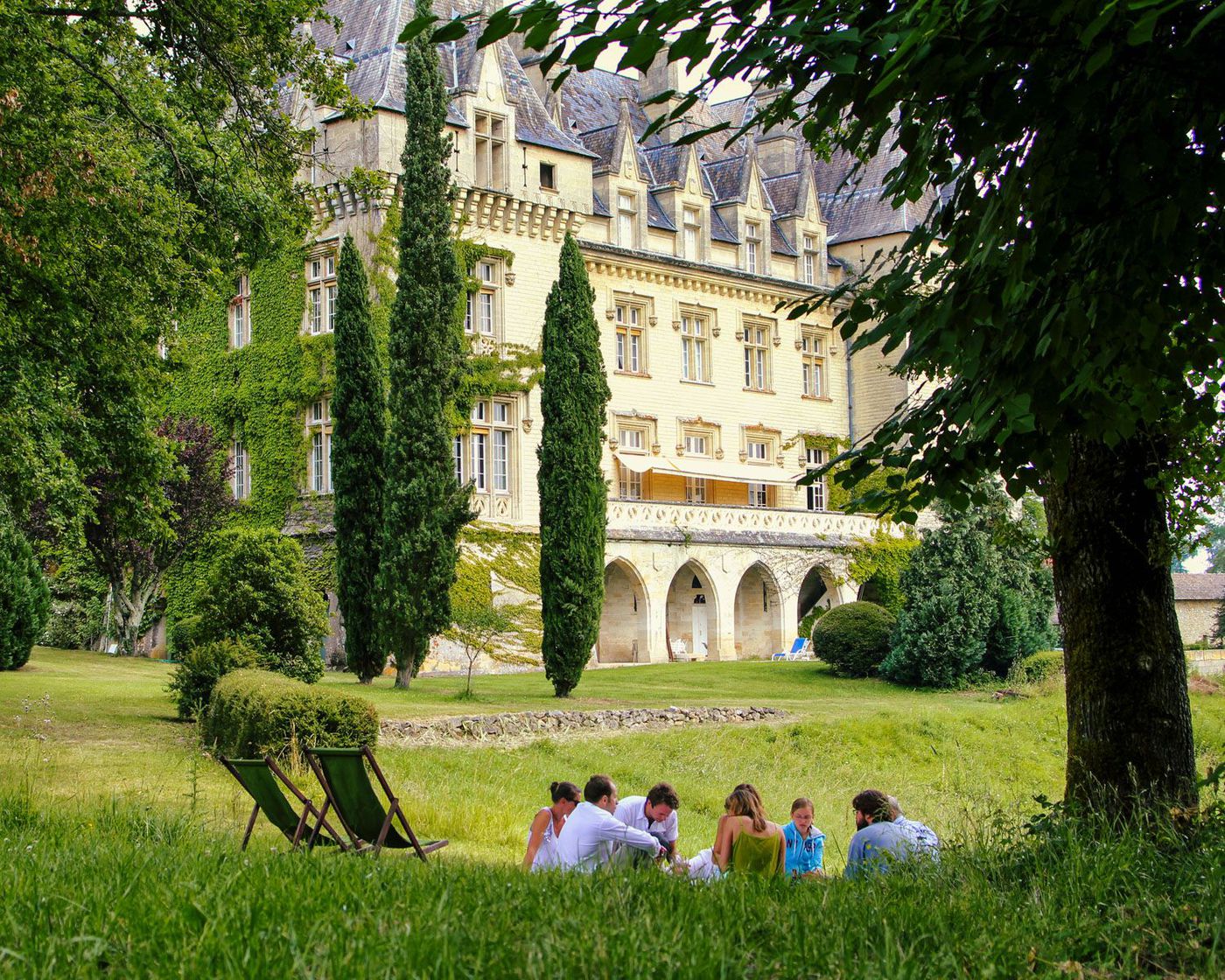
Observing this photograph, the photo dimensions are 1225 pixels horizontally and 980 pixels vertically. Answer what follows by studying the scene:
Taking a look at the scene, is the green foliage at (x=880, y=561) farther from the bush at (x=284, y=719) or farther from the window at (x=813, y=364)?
the bush at (x=284, y=719)

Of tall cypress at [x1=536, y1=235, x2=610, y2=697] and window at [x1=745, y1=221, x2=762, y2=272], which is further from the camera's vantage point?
window at [x1=745, y1=221, x2=762, y2=272]

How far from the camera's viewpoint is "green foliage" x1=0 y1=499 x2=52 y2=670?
24.3 m

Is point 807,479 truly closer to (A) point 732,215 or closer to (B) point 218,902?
(B) point 218,902

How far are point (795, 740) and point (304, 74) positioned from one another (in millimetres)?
11580

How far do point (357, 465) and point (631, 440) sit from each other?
14239 millimetres

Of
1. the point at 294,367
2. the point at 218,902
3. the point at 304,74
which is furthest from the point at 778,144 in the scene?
the point at 218,902

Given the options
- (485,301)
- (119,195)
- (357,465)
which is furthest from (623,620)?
(119,195)

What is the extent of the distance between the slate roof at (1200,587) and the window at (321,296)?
3085cm

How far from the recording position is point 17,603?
24578 mm

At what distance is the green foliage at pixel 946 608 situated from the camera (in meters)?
30.1

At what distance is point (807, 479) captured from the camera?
823cm

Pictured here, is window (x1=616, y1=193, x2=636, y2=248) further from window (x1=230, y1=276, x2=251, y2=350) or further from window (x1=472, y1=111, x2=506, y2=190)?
window (x1=230, y1=276, x2=251, y2=350)

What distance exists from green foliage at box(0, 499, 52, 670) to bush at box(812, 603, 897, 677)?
16.7 m

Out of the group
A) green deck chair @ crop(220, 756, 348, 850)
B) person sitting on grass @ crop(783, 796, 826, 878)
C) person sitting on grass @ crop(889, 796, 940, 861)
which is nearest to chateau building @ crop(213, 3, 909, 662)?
green deck chair @ crop(220, 756, 348, 850)
